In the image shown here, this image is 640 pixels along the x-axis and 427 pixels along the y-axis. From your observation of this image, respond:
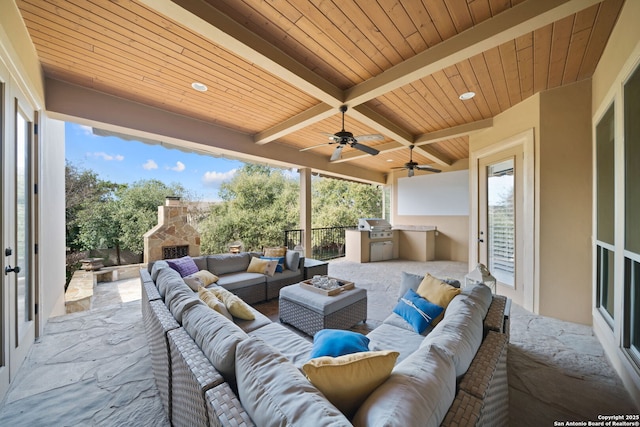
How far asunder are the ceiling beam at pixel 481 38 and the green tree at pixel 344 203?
734cm

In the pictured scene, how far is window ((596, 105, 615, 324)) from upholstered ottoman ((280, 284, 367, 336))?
2.36m

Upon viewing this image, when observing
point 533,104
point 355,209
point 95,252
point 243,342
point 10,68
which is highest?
point 533,104

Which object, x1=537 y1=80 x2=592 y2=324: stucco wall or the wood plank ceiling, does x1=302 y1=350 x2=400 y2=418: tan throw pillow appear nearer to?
the wood plank ceiling

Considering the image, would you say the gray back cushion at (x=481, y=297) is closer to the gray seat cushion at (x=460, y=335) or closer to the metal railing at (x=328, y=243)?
the gray seat cushion at (x=460, y=335)

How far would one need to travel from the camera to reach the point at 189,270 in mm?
3160

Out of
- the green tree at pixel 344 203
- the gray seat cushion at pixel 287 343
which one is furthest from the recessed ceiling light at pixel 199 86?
the green tree at pixel 344 203

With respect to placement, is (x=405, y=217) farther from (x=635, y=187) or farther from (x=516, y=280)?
(x=635, y=187)

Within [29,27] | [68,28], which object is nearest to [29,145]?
[29,27]

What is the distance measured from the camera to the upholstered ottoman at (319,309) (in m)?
2.39

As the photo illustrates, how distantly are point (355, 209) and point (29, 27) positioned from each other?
357 inches

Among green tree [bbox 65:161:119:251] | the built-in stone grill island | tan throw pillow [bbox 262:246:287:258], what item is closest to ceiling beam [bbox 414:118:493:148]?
the built-in stone grill island

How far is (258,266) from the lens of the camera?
3641mm

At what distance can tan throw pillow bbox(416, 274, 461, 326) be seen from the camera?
78.5 inches

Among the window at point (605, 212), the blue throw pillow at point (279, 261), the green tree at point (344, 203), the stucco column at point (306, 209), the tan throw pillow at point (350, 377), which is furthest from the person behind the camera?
the green tree at point (344, 203)
